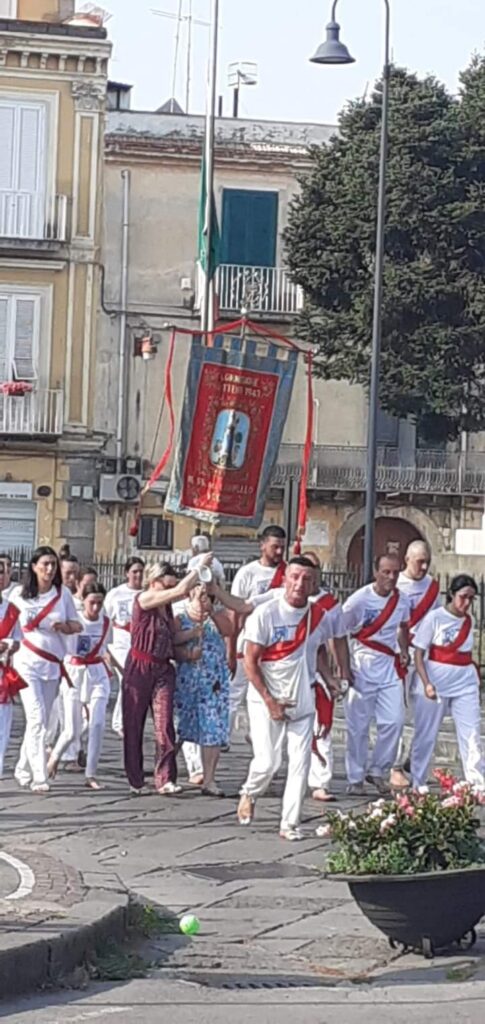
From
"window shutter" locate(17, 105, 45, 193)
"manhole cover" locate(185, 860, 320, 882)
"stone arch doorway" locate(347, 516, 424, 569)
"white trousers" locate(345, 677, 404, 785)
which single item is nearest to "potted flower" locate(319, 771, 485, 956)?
"manhole cover" locate(185, 860, 320, 882)

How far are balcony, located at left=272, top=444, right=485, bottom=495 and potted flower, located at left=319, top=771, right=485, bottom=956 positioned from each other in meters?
29.1

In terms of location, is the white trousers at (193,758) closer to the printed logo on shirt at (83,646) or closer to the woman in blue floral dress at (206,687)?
the woman in blue floral dress at (206,687)

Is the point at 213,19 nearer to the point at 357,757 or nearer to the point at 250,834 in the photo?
the point at 357,757

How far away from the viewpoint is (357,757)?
14266 mm

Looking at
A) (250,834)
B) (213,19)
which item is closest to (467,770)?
(250,834)

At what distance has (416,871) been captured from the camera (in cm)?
849

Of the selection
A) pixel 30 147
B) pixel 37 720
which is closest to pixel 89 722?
pixel 37 720

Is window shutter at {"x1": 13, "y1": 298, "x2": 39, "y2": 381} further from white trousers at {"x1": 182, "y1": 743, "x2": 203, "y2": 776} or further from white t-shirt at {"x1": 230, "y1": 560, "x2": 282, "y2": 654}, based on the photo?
white trousers at {"x1": 182, "y1": 743, "x2": 203, "y2": 776}

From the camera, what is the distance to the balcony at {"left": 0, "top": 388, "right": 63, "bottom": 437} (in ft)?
113

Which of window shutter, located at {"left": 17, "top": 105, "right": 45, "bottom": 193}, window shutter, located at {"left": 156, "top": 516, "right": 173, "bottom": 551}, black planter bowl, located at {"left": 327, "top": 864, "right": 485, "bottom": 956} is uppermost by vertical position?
window shutter, located at {"left": 17, "top": 105, "right": 45, "bottom": 193}

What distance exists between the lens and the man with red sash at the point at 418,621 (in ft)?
45.5

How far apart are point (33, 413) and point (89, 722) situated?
20.5 metres

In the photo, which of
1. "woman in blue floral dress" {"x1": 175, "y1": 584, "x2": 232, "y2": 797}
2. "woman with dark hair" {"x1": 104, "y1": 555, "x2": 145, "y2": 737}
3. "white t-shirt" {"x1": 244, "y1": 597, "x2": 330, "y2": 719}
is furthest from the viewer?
"woman with dark hair" {"x1": 104, "y1": 555, "x2": 145, "y2": 737}

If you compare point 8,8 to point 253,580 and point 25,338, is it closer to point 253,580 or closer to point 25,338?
point 25,338
